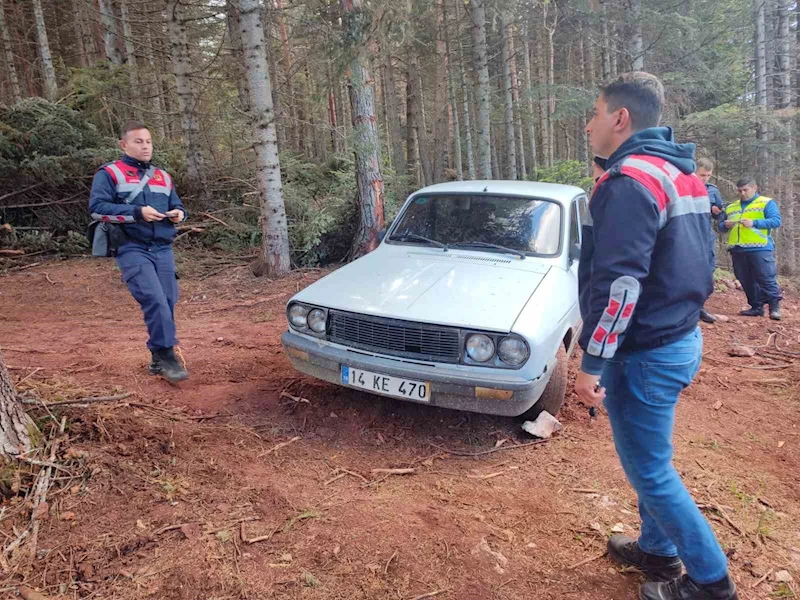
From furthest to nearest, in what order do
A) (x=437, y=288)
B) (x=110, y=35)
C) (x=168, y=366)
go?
1. (x=110, y=35)
2. (x=168, y=366)
3. (x=437, y=288)

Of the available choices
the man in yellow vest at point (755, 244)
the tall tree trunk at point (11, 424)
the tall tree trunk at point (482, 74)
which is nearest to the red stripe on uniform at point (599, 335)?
the tall tree trunk at point (11, 424)

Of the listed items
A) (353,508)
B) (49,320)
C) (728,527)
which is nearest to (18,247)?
(49,320)

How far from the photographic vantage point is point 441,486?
306cm

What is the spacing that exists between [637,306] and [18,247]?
37.3 ft

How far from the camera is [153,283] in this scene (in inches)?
162

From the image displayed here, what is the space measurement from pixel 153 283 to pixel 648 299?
12.0 feet

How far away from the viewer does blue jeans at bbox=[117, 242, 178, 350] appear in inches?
159

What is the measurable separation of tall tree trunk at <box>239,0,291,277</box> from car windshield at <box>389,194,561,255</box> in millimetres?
3907

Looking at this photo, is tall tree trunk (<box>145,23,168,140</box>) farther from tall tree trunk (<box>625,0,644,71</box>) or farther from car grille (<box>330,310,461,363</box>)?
car grille (<box>330,310,461,363</box>)

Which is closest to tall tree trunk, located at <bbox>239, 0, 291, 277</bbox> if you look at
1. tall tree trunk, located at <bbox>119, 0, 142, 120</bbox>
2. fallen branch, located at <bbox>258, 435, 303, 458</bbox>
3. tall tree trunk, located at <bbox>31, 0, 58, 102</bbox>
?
fallen branch, located at <bbox>258, 435, 303, 458</bbox>

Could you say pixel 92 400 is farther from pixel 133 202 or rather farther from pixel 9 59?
pixel 9 59

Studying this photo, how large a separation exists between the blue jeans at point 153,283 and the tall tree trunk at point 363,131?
3.36 metres

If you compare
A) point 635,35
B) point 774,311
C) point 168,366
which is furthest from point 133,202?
point 635,35

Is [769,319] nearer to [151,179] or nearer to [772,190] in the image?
[151,179]
